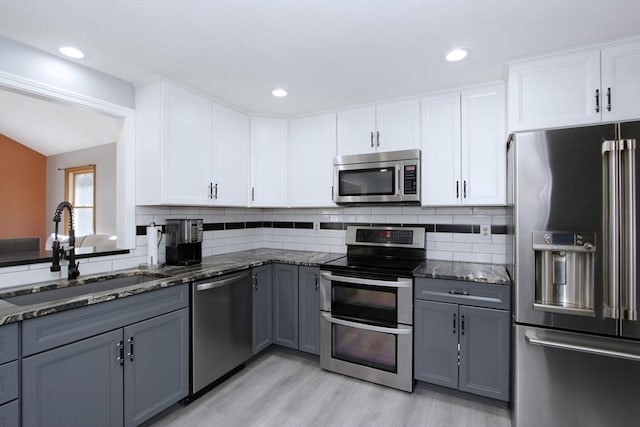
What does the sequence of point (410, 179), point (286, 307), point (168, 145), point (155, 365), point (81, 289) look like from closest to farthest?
point (155, 365) → point (81, 289) → point (168, 145) → point (410, 179) → point (286, 307)

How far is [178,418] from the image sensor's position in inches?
78.5

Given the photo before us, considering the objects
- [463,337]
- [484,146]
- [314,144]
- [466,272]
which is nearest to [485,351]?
[463,337]

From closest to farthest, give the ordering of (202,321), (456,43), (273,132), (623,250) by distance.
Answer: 1. (623,250)
2. (456,43)
3. (202,321)
4. (273,132)

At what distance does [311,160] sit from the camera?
311 cm

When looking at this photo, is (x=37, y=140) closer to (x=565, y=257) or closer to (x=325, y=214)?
(x=325, y=214)

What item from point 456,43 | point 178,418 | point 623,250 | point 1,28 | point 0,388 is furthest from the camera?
point 178,418

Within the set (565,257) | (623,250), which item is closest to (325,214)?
(565,257)

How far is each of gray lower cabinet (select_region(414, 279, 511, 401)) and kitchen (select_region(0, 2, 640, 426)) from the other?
26.1 inches

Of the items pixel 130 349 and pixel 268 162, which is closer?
pixel 130 349

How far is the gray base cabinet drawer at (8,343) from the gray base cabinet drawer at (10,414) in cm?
19

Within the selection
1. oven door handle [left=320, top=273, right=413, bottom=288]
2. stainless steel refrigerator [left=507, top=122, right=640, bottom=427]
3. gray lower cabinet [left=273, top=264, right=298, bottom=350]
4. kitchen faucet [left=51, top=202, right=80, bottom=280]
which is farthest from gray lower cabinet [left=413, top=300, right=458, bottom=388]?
kitchen faucet [left=51, top=202, right=80, bottom=280]

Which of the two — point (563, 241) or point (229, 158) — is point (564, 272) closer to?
point (563, 241)

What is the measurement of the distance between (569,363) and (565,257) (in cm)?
57

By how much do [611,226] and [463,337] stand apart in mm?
1079
